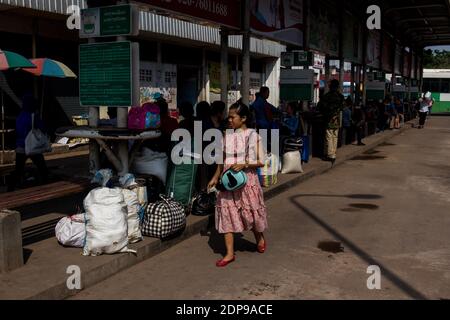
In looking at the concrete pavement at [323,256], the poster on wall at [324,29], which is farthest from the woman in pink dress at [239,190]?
the poster on wall at [324,29]

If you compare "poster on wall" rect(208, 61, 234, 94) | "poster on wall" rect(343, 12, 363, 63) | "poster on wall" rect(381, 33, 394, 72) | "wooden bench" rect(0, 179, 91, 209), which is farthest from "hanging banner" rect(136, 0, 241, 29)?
"poster on wall" rect(381, 33, 394, 72)

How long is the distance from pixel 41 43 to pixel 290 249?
10.1m

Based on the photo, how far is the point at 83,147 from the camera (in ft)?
47.9

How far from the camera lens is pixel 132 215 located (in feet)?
18.0

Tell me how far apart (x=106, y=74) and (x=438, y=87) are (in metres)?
41.1

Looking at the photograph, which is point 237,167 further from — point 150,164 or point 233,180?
point 150,164

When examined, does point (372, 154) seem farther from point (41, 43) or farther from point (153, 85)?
point (41, 43)

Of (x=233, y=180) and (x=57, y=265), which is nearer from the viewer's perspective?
(x=57, y=265)

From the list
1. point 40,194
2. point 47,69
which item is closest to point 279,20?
point 47,69

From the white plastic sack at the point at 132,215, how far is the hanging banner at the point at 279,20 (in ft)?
17.8

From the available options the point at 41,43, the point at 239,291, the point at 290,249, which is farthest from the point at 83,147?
the point at 239,291

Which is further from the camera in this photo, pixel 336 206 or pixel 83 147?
pixel 83 147

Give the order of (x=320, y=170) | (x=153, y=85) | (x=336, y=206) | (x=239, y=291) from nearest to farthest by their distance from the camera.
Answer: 1. (x=239, y=291)
2. (x=336, y=206)
3. (x=320, y=170)
4. (x=153, y=85)

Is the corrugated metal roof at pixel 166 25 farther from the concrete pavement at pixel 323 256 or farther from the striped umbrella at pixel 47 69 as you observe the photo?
the concrete pavement at pixel 323 256
